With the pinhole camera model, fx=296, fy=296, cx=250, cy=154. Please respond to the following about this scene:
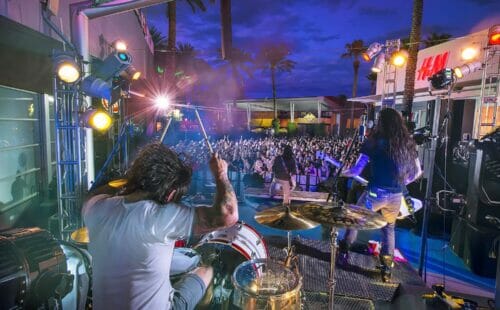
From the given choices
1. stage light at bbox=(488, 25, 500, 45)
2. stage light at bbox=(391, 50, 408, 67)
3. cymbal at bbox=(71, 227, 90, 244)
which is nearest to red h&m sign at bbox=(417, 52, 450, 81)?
stage light at bbox=(391, 50, 408, 67)

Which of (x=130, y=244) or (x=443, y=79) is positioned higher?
(x=443, y=79)

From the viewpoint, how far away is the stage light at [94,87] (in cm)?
411

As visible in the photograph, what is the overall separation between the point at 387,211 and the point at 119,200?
3160 mm

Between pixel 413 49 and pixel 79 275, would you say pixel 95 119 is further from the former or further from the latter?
pixel 413 49

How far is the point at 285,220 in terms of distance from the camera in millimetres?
2602

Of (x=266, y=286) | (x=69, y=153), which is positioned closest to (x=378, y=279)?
(x=266, y=286)

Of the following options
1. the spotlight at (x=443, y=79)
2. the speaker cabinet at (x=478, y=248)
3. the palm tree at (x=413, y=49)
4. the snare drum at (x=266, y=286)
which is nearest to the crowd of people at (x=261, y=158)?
the palm tree at (x=413, y=49)

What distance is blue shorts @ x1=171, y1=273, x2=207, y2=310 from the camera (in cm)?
205

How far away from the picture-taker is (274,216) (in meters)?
2.67

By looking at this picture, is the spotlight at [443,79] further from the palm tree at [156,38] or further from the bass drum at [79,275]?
the palm tree at [156,38]

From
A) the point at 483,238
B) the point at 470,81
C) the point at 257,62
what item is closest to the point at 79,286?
the point at 483,238

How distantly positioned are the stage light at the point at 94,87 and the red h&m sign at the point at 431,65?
383 inches

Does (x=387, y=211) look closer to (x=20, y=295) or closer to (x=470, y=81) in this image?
(x=20, y=295)

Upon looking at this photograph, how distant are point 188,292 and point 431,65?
36.5 ft
